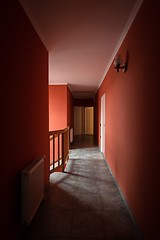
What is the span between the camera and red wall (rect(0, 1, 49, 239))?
3.93ft

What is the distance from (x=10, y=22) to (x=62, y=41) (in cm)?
120

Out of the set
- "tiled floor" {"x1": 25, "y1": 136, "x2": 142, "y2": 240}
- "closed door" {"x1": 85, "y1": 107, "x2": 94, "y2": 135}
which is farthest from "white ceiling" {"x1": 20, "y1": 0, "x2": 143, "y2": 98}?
"closed door" {"x1": 85, "y1": 107, "x2": 94, "y2": 135}

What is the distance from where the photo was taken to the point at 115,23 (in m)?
1.90

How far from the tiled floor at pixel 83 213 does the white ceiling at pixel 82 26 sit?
235 centimetres

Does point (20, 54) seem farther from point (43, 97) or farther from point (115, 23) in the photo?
point (115, 23)

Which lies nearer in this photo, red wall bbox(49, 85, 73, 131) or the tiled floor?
the tiled floor

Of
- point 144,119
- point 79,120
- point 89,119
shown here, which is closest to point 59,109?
point 144,119

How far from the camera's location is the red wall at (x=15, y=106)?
1197mm

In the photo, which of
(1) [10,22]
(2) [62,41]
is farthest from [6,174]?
(2) [62,41]

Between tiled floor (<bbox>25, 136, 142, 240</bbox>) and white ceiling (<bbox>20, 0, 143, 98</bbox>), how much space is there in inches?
92.4

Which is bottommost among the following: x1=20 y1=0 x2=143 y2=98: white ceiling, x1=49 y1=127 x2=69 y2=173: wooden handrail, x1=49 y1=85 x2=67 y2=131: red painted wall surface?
x1=49 y1=127 x2=69 y2=173: wooden handrail

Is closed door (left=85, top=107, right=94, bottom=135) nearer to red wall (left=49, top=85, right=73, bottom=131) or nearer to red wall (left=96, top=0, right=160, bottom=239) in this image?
red wall (left=49, top=85, right=73, bottom=131)

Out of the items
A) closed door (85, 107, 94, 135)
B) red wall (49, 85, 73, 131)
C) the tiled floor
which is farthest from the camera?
closed door (85, 107, 94, 135)

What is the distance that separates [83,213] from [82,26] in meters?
2.40
